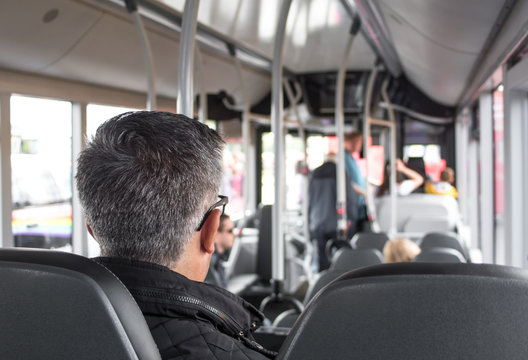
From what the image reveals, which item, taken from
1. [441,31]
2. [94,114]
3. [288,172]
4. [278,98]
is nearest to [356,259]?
[278,98]

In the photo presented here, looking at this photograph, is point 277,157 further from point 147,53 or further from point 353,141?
point 353,141

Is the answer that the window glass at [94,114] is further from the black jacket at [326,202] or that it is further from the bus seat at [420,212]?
the bus seat at [420,212]

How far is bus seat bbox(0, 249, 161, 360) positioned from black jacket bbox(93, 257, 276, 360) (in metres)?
0.07

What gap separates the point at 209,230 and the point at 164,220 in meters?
0.10

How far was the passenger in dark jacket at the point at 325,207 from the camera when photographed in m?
7.34

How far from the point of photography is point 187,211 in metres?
1.10

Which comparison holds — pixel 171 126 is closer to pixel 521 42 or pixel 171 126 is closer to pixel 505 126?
pixel 521 42

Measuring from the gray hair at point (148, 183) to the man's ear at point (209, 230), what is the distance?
2 cm

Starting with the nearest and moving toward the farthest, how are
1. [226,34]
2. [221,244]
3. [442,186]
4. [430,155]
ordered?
[221,244] < [226,34] < [442,186] < [430,155]

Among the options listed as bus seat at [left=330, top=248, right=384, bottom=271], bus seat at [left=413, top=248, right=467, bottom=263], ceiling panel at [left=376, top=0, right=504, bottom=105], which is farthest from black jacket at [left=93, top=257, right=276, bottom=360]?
ceiling panel at [left=376, top=0, right=504, bottom=105]

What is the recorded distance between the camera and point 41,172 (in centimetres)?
433

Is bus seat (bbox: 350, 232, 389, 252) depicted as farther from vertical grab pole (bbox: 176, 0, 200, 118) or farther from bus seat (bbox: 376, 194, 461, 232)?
bus seat (bbox: 376, 194, 461, 232)

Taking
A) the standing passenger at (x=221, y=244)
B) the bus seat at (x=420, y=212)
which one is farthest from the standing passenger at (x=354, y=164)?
the standing passenger at (x=221, y=244)

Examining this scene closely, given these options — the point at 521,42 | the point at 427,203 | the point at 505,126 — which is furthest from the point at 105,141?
the point at 427,203
